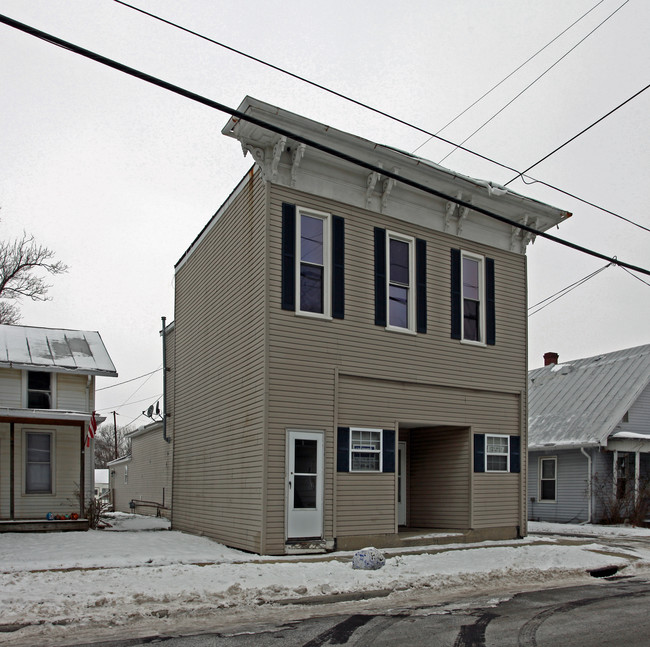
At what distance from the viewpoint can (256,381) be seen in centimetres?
1412

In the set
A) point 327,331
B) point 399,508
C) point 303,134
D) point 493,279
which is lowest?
point 399,508

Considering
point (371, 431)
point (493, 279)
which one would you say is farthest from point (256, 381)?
point (493, 279)

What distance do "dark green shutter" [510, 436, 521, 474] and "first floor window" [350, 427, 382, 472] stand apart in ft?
14.1

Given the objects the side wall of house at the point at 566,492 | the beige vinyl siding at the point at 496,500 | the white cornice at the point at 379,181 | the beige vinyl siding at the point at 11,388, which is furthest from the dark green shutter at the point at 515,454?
the beige vinyl siding at the point at 11,388

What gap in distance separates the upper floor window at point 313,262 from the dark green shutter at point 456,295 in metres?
3.33

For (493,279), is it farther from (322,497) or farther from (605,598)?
(605,598)

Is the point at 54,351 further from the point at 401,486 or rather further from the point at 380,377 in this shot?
the point at 401,486

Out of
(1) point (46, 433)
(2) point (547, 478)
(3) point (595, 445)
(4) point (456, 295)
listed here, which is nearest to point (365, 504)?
(4) point (456, 295)

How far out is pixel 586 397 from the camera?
89.2 ft

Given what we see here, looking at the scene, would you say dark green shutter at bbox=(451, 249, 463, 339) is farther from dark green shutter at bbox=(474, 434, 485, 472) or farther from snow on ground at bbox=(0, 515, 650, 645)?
snow on ground at bbox=(0, 515, 650, 645)

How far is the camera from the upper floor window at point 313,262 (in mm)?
14359

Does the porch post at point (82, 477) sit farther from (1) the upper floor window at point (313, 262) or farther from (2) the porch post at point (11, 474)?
(1) the upper floor window at point (313, 262)

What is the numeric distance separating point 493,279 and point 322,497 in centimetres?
729

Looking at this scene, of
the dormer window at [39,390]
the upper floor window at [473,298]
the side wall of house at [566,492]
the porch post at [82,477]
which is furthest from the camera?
the side wall of house at [566,492]
